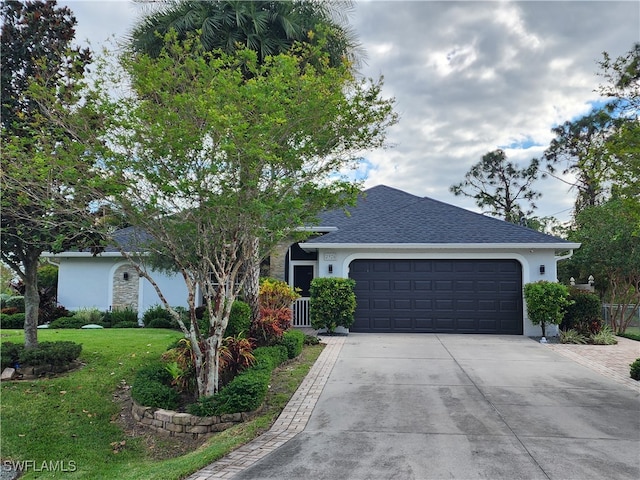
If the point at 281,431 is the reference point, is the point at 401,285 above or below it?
above

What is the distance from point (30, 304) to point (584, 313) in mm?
13940

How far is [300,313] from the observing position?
50.6ft

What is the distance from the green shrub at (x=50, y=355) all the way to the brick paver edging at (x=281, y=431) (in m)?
4.33

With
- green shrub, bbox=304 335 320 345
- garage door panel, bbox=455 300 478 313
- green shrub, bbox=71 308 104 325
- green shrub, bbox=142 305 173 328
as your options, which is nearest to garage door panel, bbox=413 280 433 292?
garage door panel, bbox=455 300 478 313

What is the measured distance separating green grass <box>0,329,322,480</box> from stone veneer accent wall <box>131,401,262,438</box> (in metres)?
0.28

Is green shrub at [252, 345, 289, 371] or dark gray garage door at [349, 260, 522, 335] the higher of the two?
dark gray garage door at [349, 260, 522, 335]

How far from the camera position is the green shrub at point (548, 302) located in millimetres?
12547

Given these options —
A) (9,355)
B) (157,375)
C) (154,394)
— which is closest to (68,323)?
(9,355)

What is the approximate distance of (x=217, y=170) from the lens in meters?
5.84

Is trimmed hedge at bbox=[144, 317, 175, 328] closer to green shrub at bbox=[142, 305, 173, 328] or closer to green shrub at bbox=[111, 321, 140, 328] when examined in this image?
green shrub at bbox=[142, 305, 173, 328]

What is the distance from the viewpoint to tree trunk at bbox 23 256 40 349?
27.5 feet

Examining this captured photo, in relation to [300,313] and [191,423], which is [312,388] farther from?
[300,313]

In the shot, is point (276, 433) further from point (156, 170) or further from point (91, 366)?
point (91, 366)

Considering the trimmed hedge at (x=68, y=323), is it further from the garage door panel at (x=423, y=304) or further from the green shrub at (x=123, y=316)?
the garage door panel at (x=423, y=304)
